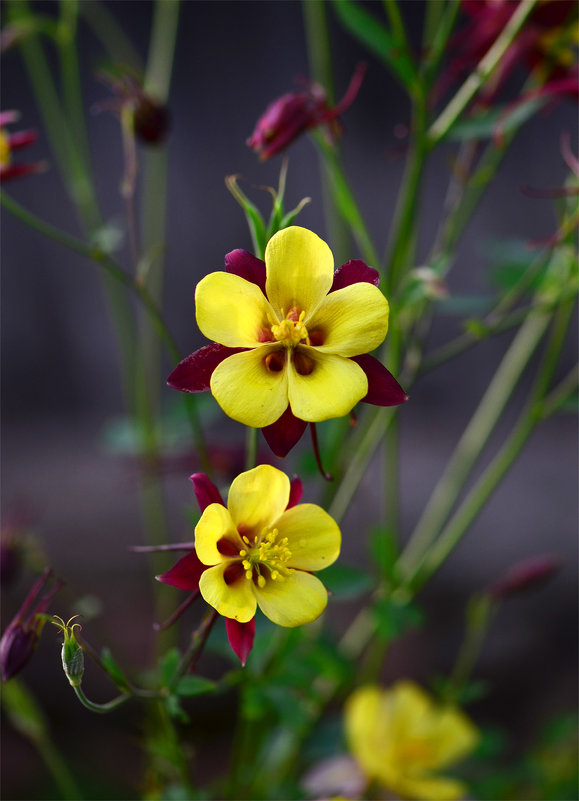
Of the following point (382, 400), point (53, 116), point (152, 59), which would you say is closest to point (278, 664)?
point (382, 400)

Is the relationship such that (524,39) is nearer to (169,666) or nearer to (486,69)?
(486,69)

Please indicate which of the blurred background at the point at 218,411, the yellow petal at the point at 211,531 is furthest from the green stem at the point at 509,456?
the blurred background at the point at 218,411

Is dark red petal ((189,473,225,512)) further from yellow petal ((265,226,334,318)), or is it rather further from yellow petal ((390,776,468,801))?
yellow petal ((390,776,468,801))

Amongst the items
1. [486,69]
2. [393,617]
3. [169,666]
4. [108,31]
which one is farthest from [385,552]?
[108,31]

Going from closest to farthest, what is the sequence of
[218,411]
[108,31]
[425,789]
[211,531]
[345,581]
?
[211,531]
[345,581]
[425,789]
[218,411]
[108,31]

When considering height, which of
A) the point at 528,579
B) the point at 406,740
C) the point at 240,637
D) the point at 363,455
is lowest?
the point at 406,740

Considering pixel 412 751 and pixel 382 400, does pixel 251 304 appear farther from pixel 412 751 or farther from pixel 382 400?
pixel 412 751
